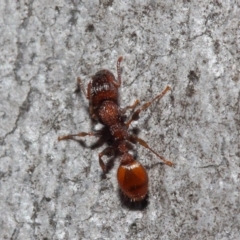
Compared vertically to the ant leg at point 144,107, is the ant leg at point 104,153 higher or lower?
lower

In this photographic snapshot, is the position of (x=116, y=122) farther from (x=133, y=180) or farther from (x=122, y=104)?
(x=133, y=180)

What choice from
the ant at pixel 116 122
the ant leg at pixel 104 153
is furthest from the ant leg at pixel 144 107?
the ant leg at pixel 104 153

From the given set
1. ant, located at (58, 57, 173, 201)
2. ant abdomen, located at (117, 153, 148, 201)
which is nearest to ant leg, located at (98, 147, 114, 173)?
ant, located at (58, 57, 173, 201)

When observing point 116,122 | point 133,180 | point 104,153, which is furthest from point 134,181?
point 116,122

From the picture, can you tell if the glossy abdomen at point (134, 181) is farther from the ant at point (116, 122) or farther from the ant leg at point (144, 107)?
the ant leg at point (144, 107)

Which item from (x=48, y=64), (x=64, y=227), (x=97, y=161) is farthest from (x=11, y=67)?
(x=64, y=227)

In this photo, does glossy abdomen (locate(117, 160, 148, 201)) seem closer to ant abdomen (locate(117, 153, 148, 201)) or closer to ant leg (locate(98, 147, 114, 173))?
ant abdomen (locate(117, 153, 148, 201))

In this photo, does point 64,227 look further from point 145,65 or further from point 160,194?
point 145,65
